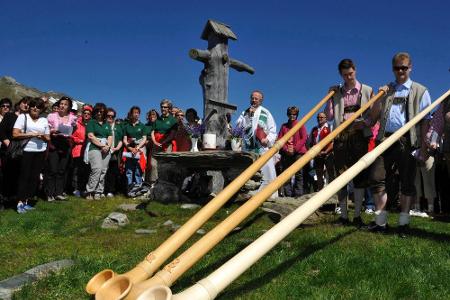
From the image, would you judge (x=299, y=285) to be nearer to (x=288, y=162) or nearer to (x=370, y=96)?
(x=370, y=96)

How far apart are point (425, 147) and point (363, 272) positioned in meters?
2.60

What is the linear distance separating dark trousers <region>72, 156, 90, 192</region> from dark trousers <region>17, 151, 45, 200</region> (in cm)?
223

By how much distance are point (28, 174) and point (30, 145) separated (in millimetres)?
631

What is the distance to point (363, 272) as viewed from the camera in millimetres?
4328

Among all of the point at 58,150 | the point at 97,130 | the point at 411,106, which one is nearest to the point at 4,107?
the point at 58,150

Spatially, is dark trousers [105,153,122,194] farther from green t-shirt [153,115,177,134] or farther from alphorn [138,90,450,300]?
alphorn [138,90,450,300]

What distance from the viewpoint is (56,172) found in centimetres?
1092

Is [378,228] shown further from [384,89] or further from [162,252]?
[162,252]

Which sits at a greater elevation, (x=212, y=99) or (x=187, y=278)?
(x=212, y=99)

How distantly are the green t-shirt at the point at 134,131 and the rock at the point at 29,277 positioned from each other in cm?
769

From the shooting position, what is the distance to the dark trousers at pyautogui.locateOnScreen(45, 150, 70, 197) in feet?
35.7

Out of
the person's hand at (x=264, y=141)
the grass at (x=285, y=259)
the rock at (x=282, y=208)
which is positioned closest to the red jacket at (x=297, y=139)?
the person's hand at (x=264, y=141)

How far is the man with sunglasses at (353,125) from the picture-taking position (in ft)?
21.4

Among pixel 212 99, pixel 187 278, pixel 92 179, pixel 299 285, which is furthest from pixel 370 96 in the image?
pixel 92 179
